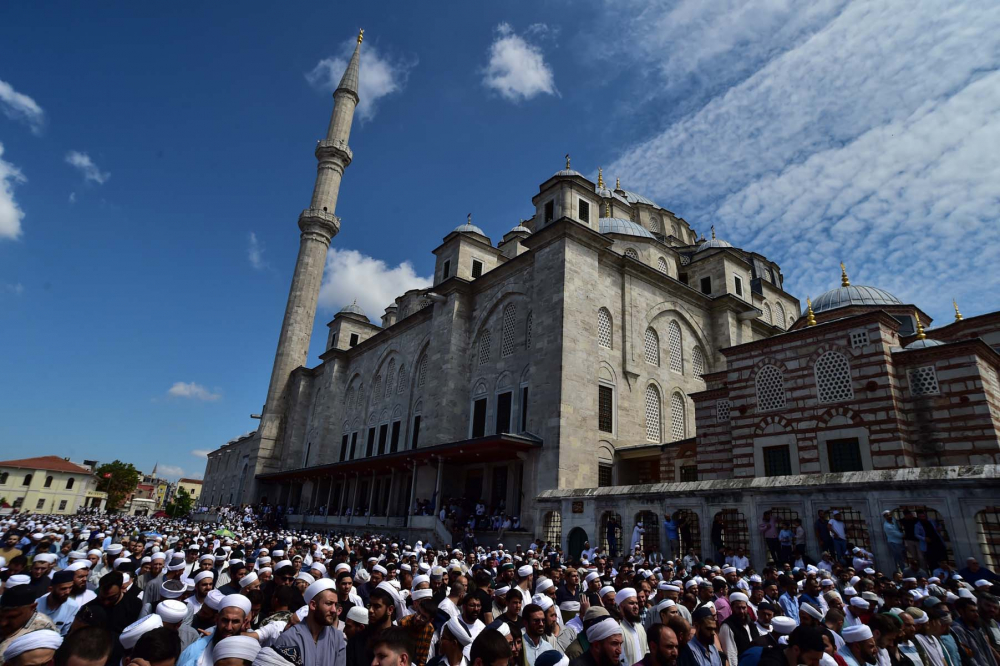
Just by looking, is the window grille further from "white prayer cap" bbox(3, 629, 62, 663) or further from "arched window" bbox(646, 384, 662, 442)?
"white prayer cap" bbox(3, 629, 62, 663)

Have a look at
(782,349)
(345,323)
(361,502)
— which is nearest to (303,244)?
(345,323)

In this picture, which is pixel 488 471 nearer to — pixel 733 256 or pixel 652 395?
pixel 652 395

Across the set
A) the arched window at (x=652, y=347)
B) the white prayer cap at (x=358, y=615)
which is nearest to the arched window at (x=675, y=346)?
the arched window at (x=652, y=347)

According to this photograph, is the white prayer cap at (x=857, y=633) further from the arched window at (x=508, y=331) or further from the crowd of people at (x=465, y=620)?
the arched window at (x=508, y=331)

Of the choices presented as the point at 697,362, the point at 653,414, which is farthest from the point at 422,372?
the point at 697,362

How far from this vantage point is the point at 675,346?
23281mm

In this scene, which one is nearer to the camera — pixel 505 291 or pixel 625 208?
pixel 505 291

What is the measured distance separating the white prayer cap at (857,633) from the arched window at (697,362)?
20.1 metres

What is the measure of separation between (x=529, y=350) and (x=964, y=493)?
13837 mm

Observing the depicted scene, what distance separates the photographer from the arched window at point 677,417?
72.5 feet

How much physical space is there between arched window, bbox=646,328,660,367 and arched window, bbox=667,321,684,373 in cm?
74

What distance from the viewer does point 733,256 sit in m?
25.4

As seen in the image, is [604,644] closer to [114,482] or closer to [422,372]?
[422,372]

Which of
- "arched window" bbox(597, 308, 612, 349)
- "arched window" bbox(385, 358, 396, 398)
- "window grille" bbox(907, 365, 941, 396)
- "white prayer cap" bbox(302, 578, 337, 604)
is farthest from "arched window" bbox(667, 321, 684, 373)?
"white prayer cap" bbox(302, 578, 337, 604)
